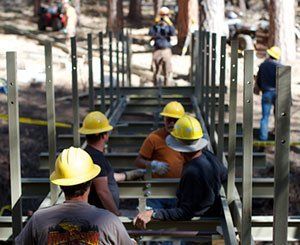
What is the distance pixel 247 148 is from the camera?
4941 millimetres

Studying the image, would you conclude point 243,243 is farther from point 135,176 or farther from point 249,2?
point 249,2

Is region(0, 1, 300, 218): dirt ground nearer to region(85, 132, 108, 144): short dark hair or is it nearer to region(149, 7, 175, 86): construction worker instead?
region(85, 132, 108, 144): short dark hair

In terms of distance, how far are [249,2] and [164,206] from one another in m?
35.5

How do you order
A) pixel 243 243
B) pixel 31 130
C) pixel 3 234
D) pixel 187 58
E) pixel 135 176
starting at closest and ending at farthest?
1. pixel 243 243
2. pixel 3 234
3. pixel 135 176
4. pixel 31 130
5. pixel 187 58

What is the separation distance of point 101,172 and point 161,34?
964cm

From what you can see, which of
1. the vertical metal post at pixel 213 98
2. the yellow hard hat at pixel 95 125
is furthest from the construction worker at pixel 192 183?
the vertical metal post at pixel 213 98

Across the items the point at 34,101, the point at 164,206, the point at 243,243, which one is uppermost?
the point at 243,243

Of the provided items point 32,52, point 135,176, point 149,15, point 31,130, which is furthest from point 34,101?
point 149,15

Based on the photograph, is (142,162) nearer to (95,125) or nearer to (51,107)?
(95,125)

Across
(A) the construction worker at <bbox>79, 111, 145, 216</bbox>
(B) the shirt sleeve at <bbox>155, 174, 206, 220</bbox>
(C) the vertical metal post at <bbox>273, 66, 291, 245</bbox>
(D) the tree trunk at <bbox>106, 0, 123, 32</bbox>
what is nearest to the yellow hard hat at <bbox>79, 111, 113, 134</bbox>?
(A) the construction worker at <bbox>79, 111, 145, 216</bbox>

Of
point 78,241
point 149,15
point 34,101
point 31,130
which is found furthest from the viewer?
point 149,15

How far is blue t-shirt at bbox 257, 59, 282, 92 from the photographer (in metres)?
11.5

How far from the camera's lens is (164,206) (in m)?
6.98

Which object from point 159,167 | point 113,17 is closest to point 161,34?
Answer: point 159,167
